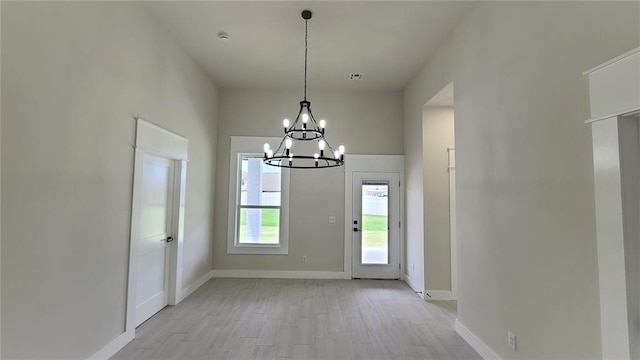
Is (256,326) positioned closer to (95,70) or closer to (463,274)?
(463,274)

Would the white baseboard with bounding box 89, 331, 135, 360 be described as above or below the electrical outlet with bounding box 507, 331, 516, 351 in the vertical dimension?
below

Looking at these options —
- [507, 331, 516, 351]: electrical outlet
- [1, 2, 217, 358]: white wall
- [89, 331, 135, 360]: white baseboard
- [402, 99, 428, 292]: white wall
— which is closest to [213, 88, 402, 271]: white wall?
[402, 99, 428, 292]: white wall

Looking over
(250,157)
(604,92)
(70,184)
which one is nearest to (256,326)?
(70,184)

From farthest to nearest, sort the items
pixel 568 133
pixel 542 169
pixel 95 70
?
pixel 95 70 → pixel 542 169 → pixel 568 133

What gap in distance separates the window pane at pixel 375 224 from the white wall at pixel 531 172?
7.13 feet

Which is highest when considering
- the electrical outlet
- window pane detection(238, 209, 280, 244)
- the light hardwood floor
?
window pane detection(238, 209, 280, 244)

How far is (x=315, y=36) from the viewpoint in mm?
3639

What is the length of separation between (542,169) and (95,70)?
345 cm

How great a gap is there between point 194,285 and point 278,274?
4.68ft

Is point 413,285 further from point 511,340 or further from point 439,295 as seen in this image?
point 511,340

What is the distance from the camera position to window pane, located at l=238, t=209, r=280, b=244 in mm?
5480

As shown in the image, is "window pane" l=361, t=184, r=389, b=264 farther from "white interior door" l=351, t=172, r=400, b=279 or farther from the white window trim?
the white window trim

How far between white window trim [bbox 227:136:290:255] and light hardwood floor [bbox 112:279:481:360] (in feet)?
2.44

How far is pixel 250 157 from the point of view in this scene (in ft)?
18.3
